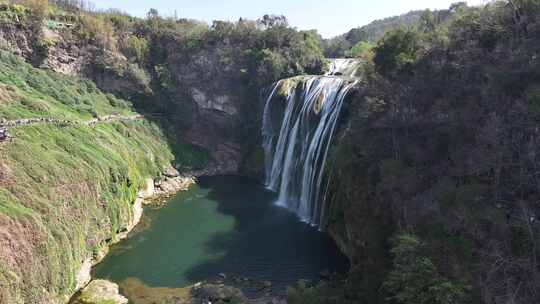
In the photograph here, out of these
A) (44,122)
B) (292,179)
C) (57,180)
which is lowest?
(292,179)

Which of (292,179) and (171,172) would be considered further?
(171,172)

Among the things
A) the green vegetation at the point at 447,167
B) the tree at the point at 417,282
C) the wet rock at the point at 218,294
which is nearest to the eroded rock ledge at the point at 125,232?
the wet rock at the point at 218,294

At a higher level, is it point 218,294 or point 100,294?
point 218,294

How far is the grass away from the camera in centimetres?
2041

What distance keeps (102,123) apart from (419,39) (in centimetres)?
3223

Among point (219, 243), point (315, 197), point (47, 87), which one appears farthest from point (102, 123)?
point (315, 197)

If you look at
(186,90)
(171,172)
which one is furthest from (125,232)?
(186,90)

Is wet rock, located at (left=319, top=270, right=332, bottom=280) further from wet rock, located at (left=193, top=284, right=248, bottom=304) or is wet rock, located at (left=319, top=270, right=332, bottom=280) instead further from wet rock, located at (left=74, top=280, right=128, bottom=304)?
wet rock, located at (left=74, top=280, right=128, bottom=304)

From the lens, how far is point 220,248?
29141 mm

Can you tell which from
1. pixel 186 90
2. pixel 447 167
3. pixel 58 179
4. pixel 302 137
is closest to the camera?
pixel 447 167

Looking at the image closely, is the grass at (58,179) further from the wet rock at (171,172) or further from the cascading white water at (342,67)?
the cascading white water at (342,67)

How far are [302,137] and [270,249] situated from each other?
13.6 meters

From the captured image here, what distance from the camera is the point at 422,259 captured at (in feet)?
50.1

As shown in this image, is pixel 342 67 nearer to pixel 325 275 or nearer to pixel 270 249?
pixel 270 249
